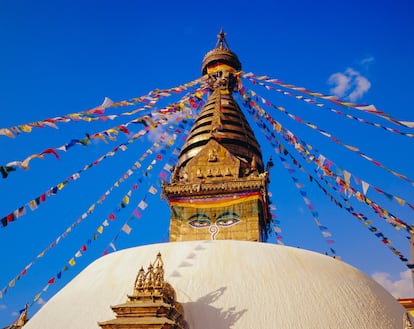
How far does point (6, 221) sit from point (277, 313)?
5.11 m

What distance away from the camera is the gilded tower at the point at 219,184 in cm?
1387

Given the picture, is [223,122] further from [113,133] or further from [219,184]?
[113,133]

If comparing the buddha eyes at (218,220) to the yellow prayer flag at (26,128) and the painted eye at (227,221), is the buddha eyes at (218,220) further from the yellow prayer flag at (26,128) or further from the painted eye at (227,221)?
the yellow prayer flag at (26,128)

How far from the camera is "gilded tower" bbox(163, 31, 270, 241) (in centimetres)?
1387

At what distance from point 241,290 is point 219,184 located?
7.92 meters

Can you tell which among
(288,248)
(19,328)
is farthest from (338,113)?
(19,328)

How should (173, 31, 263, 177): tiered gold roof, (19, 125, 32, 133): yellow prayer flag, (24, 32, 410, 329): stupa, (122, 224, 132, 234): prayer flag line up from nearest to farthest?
1. (24, 32, 410, 329): stupa
2. (19, 125, 32, 133): yellow prayer flag
3. (122, 224, 132, 234): prayer flag
4. (173, 31, 263, 177): tiered gold roof

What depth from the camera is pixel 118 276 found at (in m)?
7.17

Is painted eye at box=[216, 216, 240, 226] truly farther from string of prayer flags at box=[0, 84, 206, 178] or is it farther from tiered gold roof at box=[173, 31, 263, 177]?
string of prayer flags at box=[0, 84, 206, 178]

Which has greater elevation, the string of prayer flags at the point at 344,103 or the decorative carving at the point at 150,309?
the string of prayer flags at the point at 344,103

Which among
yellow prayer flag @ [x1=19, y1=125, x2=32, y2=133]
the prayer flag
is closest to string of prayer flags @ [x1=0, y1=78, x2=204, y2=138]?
yellow prayer flag @ [x1=19, y1=125, x2=32, y2=133]

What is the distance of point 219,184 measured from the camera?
14219 millimetres

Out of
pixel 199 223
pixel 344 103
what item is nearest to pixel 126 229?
pixel 199 223

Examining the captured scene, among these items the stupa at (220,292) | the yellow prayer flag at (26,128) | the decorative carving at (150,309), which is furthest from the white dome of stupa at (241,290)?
the yellow prayer flag at (26,128)
